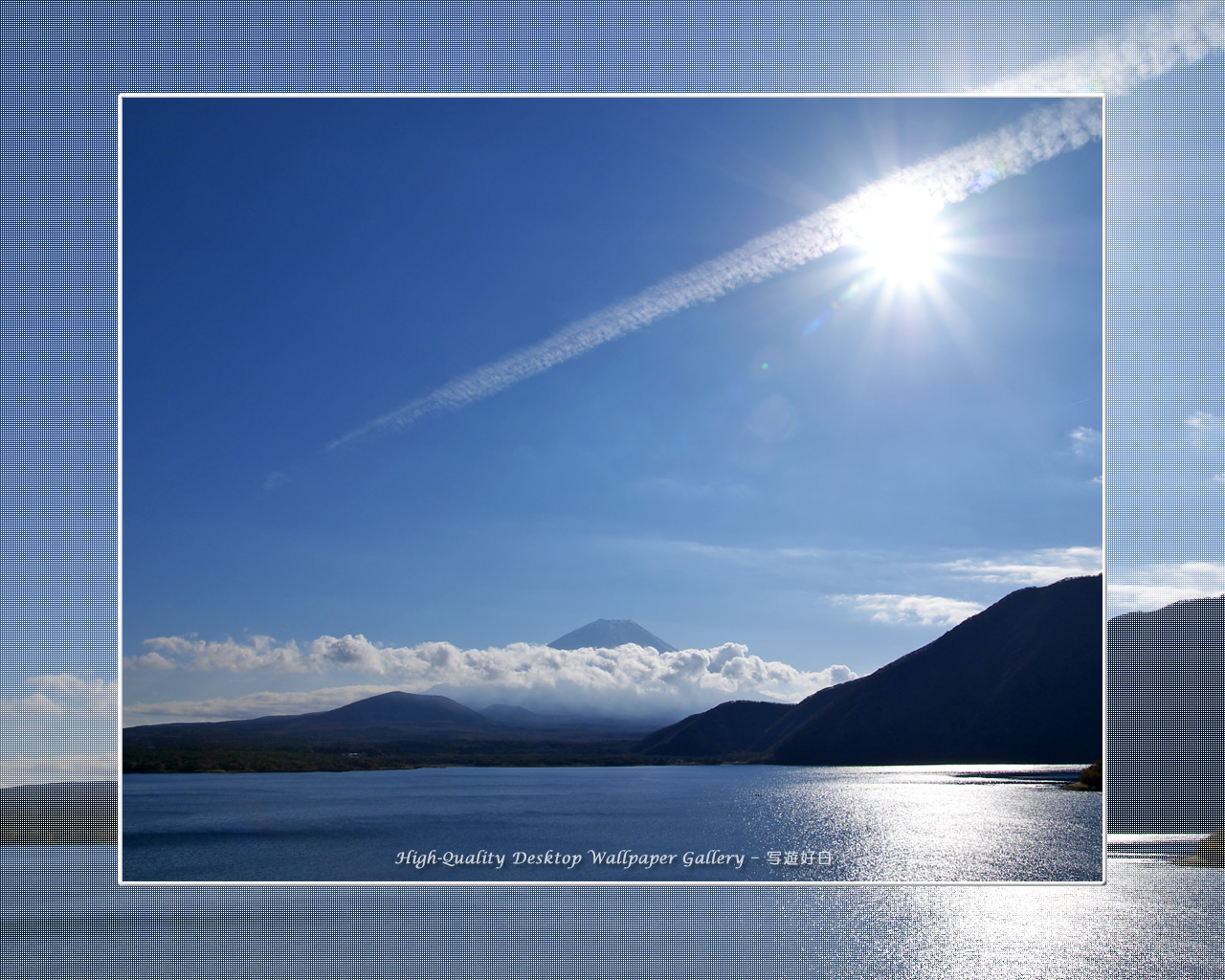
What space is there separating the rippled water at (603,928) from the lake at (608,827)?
50 cm

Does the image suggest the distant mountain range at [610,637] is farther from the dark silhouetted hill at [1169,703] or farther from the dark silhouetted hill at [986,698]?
the dark silhouetted hill at [1169,703]

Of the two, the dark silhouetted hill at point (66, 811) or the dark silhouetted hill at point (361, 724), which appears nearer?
the dark silhouetted hill at point (66, 811)

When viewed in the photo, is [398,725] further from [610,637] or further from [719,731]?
[719,731]

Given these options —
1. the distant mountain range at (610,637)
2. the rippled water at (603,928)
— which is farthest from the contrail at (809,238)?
the rippled water at (603,928)

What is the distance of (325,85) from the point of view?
6.75 m

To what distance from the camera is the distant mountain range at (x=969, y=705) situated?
35.3 ft

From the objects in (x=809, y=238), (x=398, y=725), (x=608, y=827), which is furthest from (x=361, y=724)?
(x=809, y=238)

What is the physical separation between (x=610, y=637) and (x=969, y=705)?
6080 millimetres

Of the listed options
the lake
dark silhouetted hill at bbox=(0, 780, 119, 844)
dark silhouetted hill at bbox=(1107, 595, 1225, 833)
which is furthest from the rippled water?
dark silhouetted hill at bbox=(1107, 595, 1225, 833)

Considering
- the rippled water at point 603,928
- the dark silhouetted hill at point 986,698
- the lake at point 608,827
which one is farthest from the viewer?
the dark silhouetted hill at point 986,698

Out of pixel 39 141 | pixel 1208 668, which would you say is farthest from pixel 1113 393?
pixel 39 141

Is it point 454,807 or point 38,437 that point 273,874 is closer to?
point 454,807

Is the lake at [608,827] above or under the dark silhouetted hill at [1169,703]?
under

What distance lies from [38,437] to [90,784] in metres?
2.97
